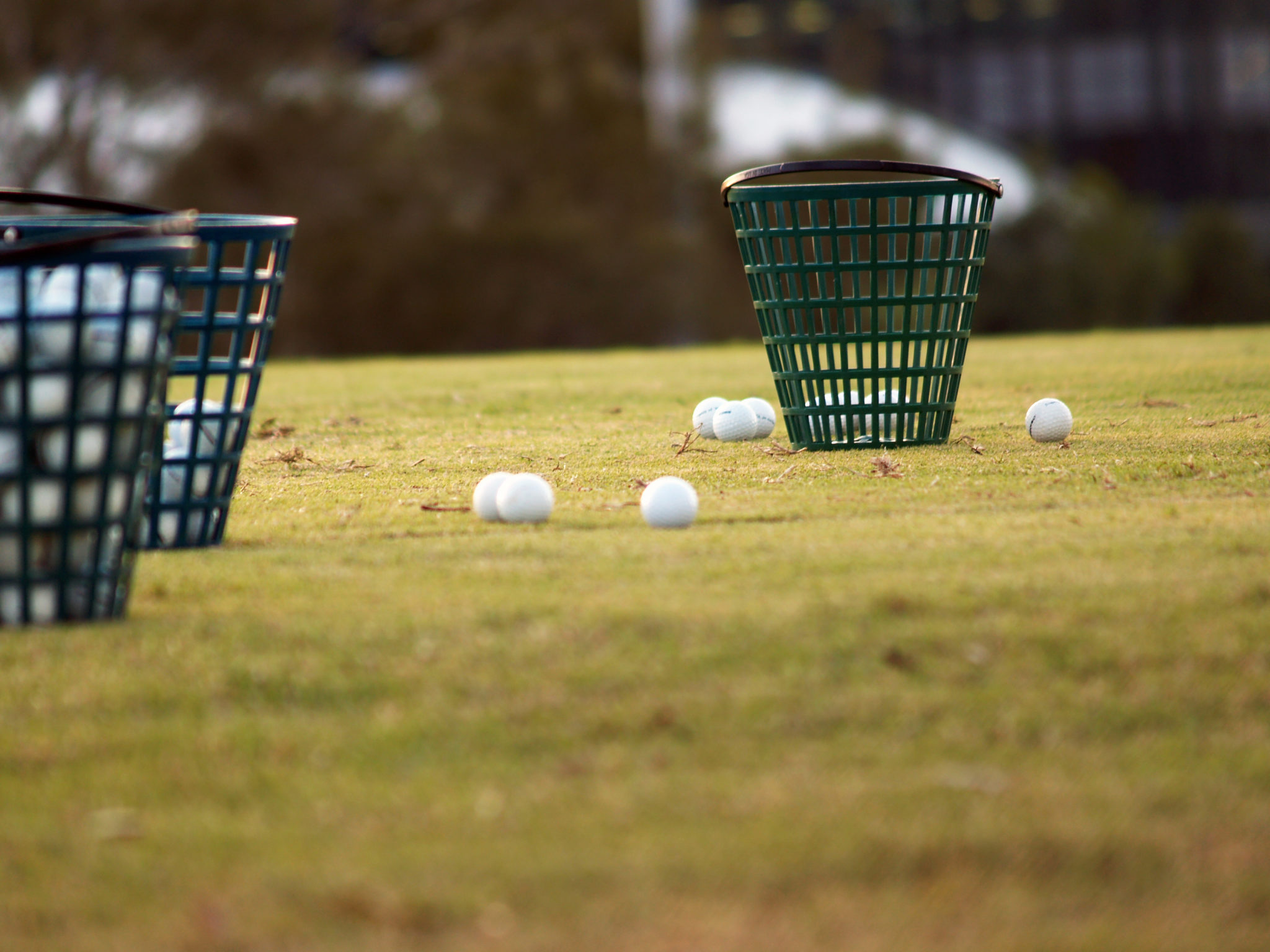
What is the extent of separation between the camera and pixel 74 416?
2.90 m

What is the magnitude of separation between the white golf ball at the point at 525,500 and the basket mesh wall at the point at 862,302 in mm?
1439

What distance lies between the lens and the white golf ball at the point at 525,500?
13.0 ft

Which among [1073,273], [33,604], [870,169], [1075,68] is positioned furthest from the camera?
[1075,68]

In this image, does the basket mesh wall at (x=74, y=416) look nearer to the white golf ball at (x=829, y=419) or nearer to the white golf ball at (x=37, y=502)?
the white golf ball at (x=37, y=502)

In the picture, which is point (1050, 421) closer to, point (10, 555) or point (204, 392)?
point (204, 392)

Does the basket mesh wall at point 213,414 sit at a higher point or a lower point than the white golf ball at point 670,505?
higher

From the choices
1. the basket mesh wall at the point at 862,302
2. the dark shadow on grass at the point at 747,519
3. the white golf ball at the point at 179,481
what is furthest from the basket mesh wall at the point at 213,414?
the basket mesh wall at the point at 862,302

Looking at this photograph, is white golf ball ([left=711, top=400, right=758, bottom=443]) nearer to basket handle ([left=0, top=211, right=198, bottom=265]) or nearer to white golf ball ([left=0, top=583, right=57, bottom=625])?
basket handle ([left=0, top=211, right=198, bottom=265])

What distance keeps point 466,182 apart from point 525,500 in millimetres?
25150

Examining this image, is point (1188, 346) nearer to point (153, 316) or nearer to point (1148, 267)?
point (153, 316)

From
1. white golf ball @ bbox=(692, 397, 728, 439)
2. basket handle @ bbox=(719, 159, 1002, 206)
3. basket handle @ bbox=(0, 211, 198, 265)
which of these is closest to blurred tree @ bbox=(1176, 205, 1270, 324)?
white golf ball @ bbox=(692, 397, 728, 439)

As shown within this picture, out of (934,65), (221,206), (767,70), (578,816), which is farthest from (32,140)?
(578,816)

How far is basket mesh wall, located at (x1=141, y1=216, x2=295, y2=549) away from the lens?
12.3 feet

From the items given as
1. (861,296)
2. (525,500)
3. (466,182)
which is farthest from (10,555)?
(466,182)
